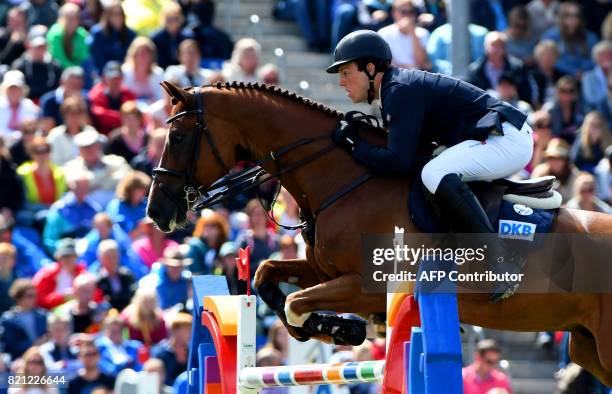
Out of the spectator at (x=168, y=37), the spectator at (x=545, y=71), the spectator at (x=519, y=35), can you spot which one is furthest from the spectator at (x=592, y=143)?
the spectator at (x=168, y=37)

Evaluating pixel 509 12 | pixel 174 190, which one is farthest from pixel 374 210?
pixel 509 12

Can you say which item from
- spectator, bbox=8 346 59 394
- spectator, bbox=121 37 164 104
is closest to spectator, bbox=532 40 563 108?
spectator, bbox=121 37 164 104

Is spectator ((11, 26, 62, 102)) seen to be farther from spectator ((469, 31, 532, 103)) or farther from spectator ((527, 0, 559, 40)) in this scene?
spectator ((527, 0, 559, 40))

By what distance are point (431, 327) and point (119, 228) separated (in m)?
Result: 6.56

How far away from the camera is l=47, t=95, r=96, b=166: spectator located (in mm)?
14266

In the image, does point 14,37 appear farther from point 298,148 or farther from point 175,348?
point 298,148

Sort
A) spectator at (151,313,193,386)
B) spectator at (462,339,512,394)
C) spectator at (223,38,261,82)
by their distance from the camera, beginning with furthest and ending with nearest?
spectator at (223,38,261,82), spectator at (462,339,512,394), spectator at (151,313,193,386)

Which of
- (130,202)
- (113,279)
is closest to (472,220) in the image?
(113,279)

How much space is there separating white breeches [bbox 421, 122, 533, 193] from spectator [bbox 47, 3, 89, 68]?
7431 millimetres

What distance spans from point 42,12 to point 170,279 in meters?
4.30

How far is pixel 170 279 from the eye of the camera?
1299 cm

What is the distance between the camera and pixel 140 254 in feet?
43.9

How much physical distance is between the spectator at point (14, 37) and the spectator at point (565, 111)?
5222 mm

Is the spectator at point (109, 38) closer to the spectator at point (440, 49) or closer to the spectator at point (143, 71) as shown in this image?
the spectator at point (143, 71)
